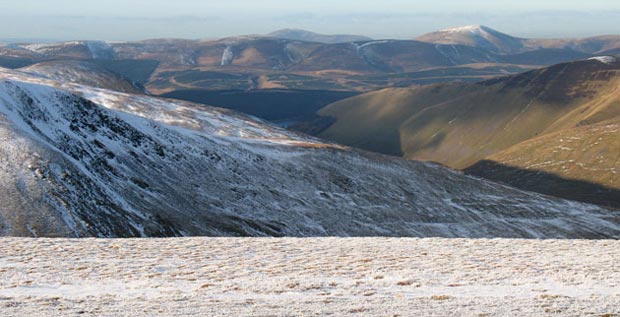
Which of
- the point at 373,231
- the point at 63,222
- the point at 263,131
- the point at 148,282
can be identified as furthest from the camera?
the point at 263,131

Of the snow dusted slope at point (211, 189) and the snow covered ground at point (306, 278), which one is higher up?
the snow covered ground at point (306, 278)

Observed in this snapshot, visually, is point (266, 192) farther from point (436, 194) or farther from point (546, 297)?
point (546, 297)

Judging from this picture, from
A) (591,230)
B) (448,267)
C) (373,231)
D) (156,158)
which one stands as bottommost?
(591,230)

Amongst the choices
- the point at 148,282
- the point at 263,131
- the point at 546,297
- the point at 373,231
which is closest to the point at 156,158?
the point at 373,231

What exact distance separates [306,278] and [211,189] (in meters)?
55.6

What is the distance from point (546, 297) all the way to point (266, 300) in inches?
390

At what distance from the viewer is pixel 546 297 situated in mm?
23312

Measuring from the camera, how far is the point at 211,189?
80.8 meters

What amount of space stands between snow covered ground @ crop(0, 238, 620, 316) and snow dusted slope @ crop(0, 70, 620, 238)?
71.9 feet

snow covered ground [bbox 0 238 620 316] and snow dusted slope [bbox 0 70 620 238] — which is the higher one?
snow covered ground [bbox 0 238 620 316]

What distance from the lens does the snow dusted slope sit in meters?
57.3

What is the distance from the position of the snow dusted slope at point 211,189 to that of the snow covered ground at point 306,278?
21.9 meters

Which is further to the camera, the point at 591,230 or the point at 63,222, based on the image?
the point at 591,230

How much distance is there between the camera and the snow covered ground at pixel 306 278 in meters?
21.5
